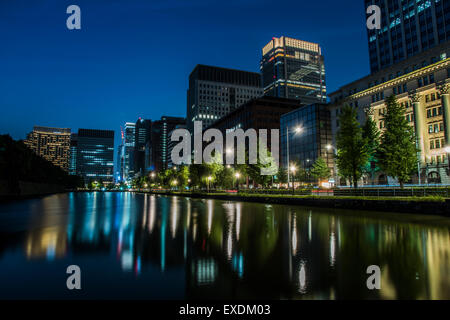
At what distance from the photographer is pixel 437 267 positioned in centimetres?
665

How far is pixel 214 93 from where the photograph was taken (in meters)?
178

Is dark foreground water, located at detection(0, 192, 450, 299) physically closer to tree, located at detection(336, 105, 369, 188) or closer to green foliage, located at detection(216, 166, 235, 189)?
tree, located at detection(336, 105, 369, 188)

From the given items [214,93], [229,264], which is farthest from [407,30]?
[229,264]

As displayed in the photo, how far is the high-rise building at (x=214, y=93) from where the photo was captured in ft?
568

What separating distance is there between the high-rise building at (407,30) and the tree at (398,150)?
2984 inches

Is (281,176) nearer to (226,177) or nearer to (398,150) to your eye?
(226,177)

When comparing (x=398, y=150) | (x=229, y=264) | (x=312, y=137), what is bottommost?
(x=229, y=264)

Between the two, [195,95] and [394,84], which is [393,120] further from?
Result: [195,95]

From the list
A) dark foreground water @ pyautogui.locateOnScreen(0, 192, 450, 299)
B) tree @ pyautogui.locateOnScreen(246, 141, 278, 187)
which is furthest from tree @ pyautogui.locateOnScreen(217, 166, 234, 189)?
dark foreground water @ pyautogui.locateOnScreen(0, 192, 450, 299)

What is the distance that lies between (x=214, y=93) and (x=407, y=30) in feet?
364

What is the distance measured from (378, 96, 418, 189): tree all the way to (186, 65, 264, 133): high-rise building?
139199 millimetres

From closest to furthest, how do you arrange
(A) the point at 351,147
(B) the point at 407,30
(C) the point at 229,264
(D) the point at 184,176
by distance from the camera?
1. (C) the point at 229,264
2. (A) the point at 351,147
3. (D) the point at 184,176
4. (B) the point at 407,30
